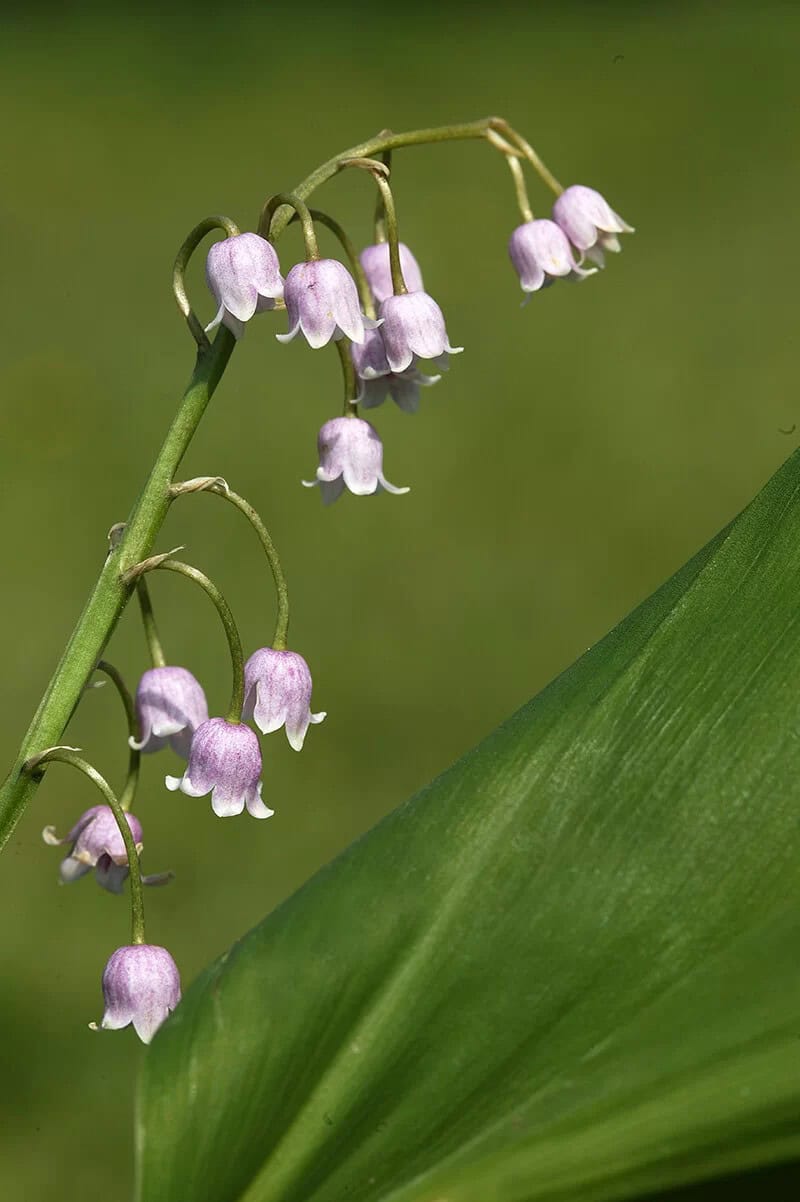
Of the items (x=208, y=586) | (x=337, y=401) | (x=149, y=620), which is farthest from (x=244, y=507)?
(x=337, y=401)

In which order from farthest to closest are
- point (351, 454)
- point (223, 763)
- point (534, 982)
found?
point (351, 454), point (223, 763), point (534, 982)

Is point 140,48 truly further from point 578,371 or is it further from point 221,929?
point 221,929

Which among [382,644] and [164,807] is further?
[382,644]

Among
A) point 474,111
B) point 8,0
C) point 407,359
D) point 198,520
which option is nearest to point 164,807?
point 198,520

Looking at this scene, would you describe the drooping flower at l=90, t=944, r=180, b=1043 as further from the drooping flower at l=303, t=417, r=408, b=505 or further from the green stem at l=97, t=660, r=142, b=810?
the drooping flower at l=303, t=417, r=408, b=505

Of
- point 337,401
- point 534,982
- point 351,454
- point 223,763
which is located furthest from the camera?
point 337,401

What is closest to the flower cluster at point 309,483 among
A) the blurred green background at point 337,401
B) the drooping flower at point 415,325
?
the drooping flower at point 415,325

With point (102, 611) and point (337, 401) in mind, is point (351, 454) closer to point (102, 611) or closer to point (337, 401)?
point (102, 611)
